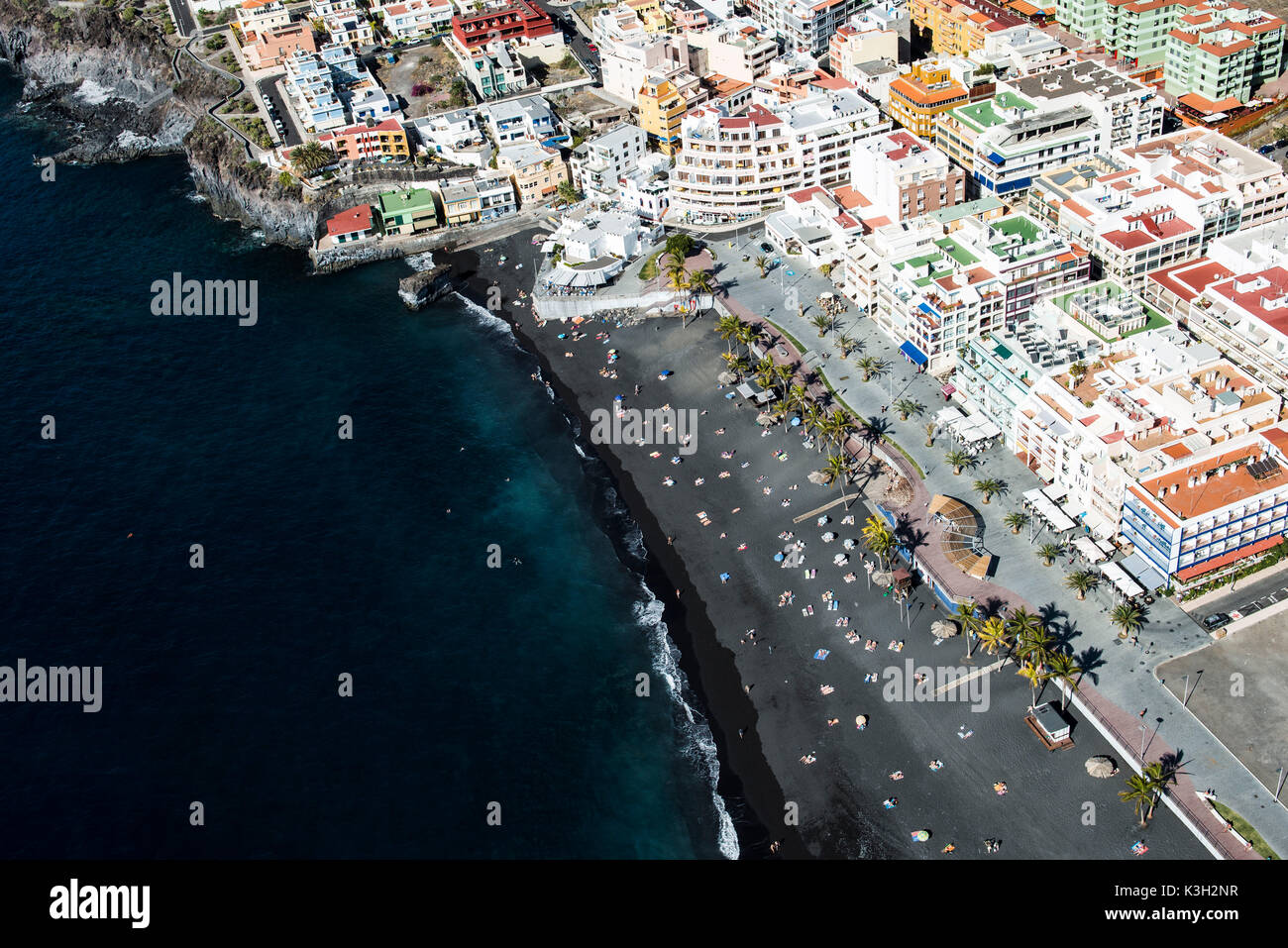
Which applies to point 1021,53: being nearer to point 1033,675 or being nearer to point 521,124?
point 521,124

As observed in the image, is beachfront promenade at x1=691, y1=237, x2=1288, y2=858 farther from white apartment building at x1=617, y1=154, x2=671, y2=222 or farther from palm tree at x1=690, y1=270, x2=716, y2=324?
white apartment building at x1=617, y1=154, x2=671, y2=222

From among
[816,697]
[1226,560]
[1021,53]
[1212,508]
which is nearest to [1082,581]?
[1212,508]

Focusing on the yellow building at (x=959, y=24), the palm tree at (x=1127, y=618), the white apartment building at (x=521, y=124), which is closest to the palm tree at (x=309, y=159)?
the white apartment building at (x=521, y=124)

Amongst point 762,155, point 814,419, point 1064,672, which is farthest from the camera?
point 762,155

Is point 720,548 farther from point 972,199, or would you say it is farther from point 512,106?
point 512,106

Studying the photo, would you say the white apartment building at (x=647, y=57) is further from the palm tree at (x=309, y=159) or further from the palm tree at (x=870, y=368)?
the palm tree at (x=870, y=368)
